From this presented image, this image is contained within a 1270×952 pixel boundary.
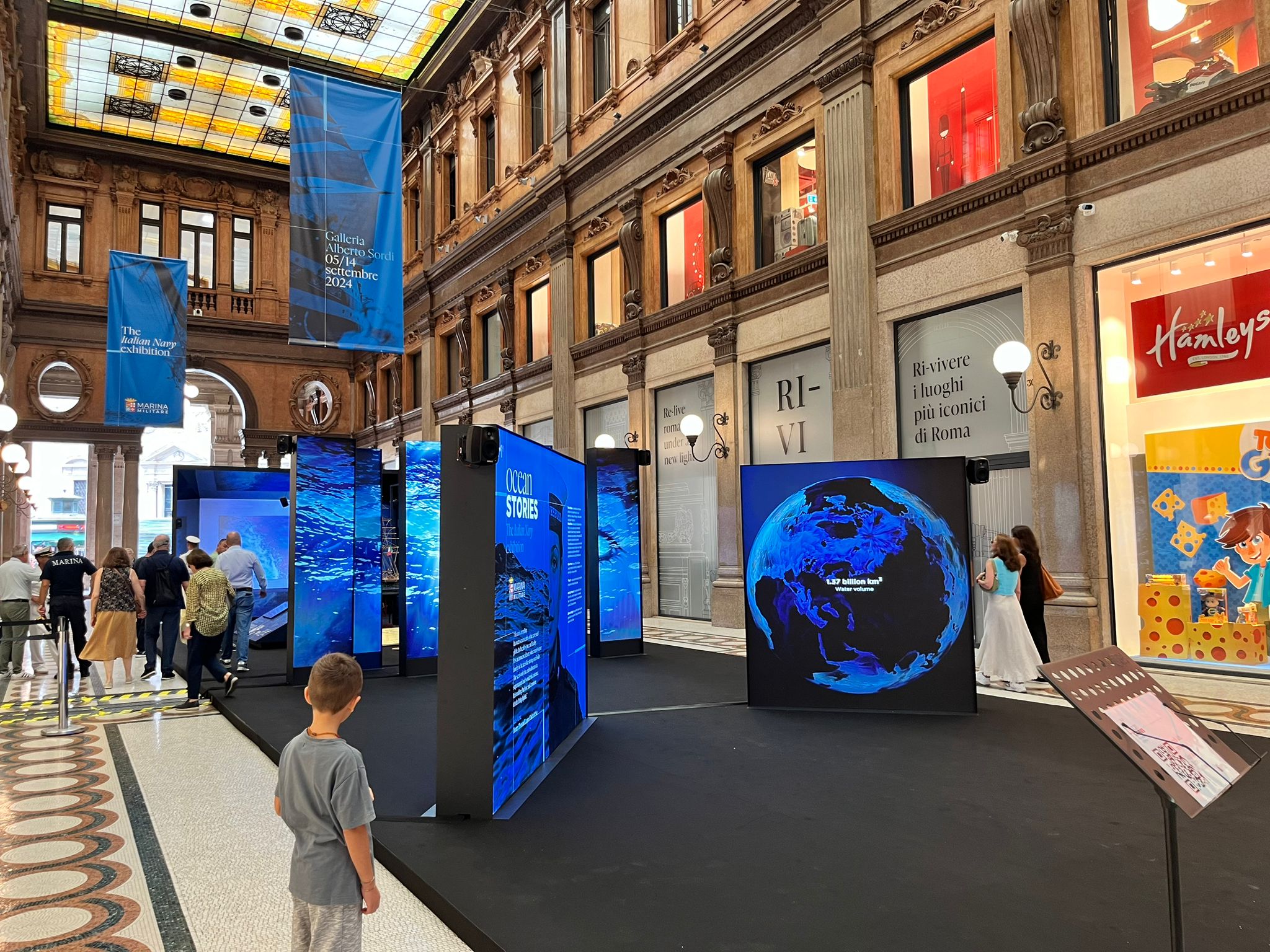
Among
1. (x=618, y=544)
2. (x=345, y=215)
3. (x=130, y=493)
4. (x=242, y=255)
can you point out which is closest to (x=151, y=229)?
(x=242, y=255)

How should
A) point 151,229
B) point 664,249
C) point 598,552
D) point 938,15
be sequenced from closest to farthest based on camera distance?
point 938,15
point 598,552
point 664,249
point 151,229

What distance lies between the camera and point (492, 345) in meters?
23.0

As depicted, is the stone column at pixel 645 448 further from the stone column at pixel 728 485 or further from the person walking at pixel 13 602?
the person walking at pixel 13 602

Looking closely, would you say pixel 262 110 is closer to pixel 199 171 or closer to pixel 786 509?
pixel 199 171

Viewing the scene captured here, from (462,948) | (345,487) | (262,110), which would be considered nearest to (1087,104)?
(345,487)

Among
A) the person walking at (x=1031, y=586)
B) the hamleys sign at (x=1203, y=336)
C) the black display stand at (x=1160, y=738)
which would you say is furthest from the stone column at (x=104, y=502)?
the black display stand at (x=1160, y=738)

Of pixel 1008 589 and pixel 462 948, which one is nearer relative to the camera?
pixel 462 948

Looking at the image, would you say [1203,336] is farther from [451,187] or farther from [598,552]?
[451,187]

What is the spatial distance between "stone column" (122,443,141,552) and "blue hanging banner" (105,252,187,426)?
864cm

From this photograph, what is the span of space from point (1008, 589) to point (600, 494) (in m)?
5.16

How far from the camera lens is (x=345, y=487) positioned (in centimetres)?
1030

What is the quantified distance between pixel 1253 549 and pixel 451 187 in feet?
72.0

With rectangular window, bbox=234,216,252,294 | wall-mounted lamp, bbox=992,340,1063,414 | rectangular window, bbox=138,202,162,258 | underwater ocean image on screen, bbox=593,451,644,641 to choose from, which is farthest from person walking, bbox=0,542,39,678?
rectangular window, bbox=234,216,252,294

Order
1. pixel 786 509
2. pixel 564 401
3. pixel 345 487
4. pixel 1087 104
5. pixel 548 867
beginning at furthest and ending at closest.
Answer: pixel 564 401
pixel 345 487
pixel 1087 104
pixel 786 509
pixel 548 867
